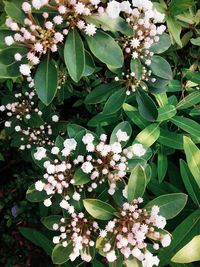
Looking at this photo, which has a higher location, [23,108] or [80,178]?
[80,178]

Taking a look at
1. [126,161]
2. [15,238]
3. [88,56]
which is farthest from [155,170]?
[15,238]

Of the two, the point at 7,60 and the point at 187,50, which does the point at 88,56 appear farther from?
the point at 187,50

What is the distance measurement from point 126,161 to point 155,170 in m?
0.46

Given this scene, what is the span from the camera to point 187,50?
2797 millimetres

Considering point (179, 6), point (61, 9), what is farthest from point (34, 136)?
point (179, 6)

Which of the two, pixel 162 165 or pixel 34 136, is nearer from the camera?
pixel 162 165

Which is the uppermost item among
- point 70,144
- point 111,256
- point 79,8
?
point 79,8

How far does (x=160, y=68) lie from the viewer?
2045 mm

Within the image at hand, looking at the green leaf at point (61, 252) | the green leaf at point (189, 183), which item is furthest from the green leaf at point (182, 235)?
the green leaf at point (61, 252)

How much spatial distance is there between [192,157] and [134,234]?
56 cm

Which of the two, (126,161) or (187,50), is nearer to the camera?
(126,161)

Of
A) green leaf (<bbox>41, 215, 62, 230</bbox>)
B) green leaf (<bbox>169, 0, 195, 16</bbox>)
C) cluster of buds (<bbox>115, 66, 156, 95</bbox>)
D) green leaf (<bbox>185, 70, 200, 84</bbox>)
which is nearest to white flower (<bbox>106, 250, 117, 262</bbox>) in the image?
green leaf (<bbox>41, 215, 62, 230</bbox>)

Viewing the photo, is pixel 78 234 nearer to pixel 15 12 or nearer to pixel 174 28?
pixel 15 12

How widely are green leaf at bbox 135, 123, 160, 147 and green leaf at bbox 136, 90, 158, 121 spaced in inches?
4.7
